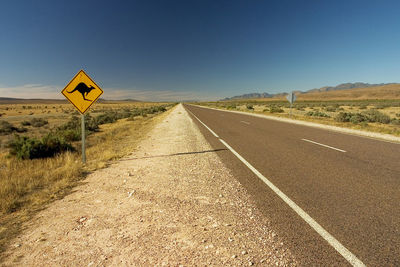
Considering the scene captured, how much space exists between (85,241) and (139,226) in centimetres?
67

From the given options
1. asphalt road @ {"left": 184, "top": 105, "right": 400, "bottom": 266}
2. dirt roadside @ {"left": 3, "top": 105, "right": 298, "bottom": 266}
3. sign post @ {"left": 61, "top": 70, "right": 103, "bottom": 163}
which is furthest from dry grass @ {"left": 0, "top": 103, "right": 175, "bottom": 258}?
asphalt road @ {"left": 184, "top": 105, "right": 400, "bottom": 266}

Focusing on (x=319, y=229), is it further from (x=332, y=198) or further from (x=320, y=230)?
(x=332, y=198)

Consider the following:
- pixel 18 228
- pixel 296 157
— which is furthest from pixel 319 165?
pixel 18 228

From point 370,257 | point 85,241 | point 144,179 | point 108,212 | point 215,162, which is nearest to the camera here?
point 370,257

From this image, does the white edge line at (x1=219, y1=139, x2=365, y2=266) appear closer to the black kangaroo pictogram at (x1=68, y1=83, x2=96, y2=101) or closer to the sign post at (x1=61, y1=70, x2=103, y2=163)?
the sign post at (x1=61, y1=70, x2=103, y2=163)

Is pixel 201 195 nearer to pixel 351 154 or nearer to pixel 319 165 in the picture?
pixel 319 165

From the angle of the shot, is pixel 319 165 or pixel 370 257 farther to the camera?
pixel 319 165

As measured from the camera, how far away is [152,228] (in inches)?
110

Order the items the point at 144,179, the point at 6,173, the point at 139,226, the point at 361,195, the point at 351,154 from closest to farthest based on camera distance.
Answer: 1. the point at 139,226
2. the point at 361,195
3. the point at 144,179
4. the point at 6,173
5. the point at 351,154

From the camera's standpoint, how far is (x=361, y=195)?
3.74 metres

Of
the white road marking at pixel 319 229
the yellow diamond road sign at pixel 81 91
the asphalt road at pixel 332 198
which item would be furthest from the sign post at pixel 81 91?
the white road marking at pixel 319 229

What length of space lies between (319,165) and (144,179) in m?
4.76

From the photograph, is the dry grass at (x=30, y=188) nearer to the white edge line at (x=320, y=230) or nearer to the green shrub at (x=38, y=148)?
the green shrub at (x=38, y=148)

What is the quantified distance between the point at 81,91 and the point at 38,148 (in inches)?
135
